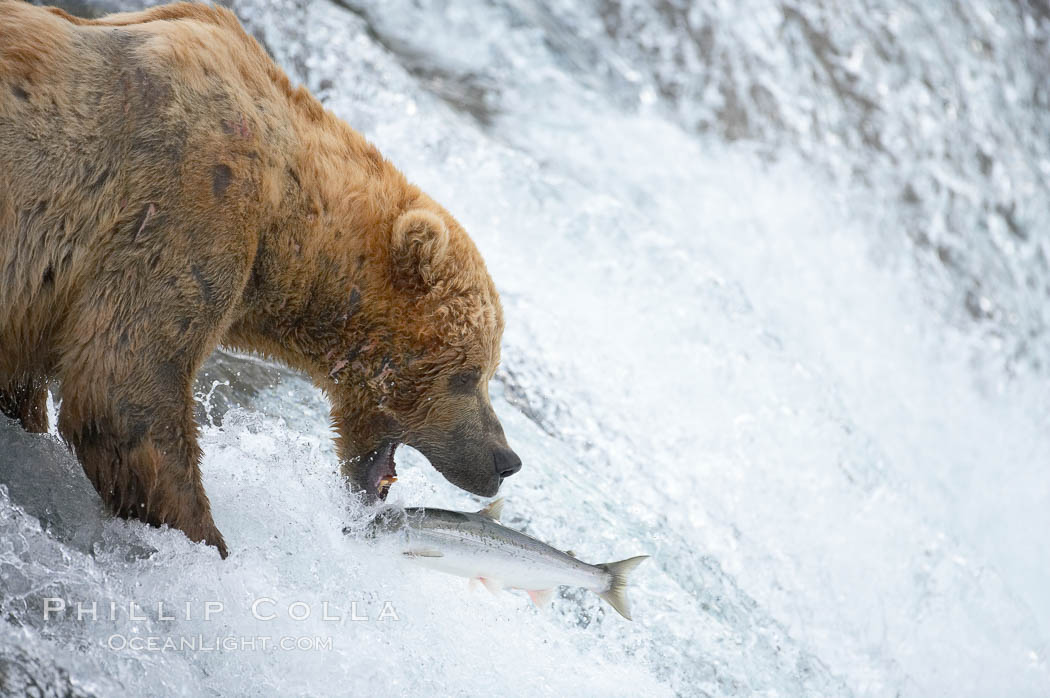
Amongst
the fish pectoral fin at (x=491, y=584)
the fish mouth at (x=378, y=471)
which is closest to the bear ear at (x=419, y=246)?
the fish mouth at (x=378, y=471)

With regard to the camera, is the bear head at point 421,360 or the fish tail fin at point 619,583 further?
the fish tail fin at point 619,583

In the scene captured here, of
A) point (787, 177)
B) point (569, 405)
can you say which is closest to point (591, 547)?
point (569, 405)

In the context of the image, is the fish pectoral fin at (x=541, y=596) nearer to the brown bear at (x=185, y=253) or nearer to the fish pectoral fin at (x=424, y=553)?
the fish pectoral fin at (x=424, y=553)

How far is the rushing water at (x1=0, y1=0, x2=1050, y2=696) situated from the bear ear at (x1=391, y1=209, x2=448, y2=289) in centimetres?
83

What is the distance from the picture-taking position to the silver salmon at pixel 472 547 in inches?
142

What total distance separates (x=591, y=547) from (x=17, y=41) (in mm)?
2845

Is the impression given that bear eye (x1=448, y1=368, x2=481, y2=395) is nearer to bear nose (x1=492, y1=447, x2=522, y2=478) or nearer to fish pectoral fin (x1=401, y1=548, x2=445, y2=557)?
bear nose (x1=492, y1=447, x2=522, y2=478)

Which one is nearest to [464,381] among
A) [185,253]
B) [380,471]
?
[380,471]

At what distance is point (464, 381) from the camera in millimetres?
3656

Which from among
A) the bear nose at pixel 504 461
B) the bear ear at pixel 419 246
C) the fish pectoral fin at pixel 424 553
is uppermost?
the bear ear at pixel 419 246

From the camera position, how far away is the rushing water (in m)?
3.54

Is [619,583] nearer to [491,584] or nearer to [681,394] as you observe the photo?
[491,584]

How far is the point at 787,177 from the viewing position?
9.56 m

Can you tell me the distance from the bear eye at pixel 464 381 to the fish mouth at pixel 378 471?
0.96ft
